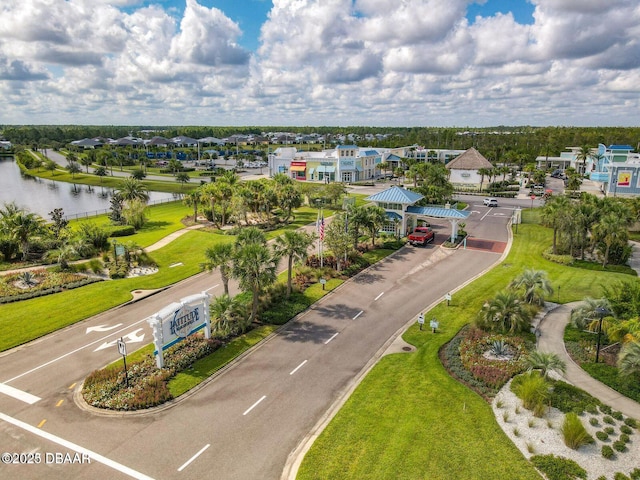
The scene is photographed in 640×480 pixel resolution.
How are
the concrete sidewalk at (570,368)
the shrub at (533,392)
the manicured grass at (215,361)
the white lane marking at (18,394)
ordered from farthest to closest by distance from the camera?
the manicured grass at (215,361) → the white lane marking at (18,394) → the concrete sidewalk at (570,368) → the shrub at (533,392)

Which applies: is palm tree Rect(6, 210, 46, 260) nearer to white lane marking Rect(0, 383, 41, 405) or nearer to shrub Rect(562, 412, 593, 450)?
white lane marking Rect(0, 383, 41, 405)

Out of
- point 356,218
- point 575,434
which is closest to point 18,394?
point 575,434

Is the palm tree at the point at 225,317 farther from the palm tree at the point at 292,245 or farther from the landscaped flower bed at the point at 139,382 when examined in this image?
the palm tree at the point at 292,245

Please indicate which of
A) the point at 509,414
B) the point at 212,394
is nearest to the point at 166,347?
the point at 212,394

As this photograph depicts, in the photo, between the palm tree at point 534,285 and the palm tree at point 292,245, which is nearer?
the palm tree at point 534,285

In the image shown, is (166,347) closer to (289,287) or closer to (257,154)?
(289,287)

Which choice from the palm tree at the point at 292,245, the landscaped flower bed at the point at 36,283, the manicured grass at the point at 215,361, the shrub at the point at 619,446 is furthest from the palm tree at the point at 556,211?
the landscaped flower bed at the point at 36,283
